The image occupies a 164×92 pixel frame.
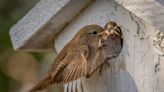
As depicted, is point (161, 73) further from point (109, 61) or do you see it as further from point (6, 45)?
point (6, 45)

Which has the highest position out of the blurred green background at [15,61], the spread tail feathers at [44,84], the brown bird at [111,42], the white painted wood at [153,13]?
the white painted wood at [153,13]

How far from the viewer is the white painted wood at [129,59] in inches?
95.1

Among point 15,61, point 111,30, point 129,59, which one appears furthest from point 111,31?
point 15,61

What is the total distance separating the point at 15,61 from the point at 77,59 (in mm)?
2592

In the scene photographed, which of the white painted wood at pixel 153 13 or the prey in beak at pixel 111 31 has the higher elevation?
the white painted wood at pixel 153 13

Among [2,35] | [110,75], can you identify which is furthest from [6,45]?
[110,75]

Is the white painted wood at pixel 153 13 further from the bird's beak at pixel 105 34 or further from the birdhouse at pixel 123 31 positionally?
the bird's beak at pixel 105 34

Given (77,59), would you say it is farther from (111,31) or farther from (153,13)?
(153,13)

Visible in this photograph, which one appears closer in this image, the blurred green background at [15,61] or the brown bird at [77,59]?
the brown bird at [77,59]

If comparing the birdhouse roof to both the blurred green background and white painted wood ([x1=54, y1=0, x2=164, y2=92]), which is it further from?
the blurred green background

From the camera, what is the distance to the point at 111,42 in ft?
8.38

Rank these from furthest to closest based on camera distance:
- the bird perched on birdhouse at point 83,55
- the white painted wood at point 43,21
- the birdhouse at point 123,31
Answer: the white painted wood at point 43,21
the bird perched on birdhouse at point 83,55
the birdhouse at point 123,31

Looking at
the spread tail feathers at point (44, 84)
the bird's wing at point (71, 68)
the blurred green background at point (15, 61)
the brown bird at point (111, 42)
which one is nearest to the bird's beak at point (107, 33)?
the brown bird at point (111, 42)

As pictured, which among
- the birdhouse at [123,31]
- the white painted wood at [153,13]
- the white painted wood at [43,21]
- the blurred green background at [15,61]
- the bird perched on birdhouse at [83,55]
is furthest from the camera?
the blurred green background at [15,61]
